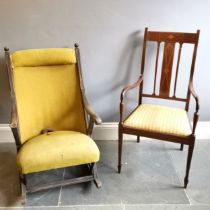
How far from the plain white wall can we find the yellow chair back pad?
0.85 feet

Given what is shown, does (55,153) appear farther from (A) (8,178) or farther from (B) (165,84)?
(B) (165,84)

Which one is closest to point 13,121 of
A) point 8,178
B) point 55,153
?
point 55,153

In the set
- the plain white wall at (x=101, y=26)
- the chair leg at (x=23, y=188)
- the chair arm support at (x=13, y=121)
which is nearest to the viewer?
the chair arm support at (x=13, y=121)

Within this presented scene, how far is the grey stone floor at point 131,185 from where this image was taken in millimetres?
1799

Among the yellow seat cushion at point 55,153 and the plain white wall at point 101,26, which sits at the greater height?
the plain white wall at point 101,26

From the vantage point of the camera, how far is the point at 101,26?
2.13m

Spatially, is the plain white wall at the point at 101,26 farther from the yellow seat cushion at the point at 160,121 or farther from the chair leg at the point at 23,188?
the chair leg at the point at 23,188

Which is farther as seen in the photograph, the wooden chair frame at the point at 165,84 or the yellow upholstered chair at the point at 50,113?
the wooden chair frame at the point at 165,84

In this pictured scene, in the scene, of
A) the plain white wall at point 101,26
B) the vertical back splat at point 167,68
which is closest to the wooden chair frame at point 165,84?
the vertical back splat at point 167,68

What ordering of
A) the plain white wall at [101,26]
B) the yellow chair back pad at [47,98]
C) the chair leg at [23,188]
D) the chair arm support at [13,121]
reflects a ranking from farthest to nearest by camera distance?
the plain white wall at [101,26], the yellow chair back pad at [47,98], the chair leg at [23,188], the chair arm support at [13,121]

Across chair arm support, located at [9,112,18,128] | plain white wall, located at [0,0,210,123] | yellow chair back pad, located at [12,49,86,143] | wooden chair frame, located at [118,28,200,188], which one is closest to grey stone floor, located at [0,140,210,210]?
wooden chair frame, located at [118,28,200,188]

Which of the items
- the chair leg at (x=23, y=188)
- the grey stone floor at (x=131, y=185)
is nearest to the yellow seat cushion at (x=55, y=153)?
the chair leg at (x=23, y=188)

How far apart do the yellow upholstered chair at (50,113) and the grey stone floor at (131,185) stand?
0.32ft

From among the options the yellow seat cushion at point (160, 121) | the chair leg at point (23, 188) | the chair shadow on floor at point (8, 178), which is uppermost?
the yellow seat cushion at point (160, 121)
